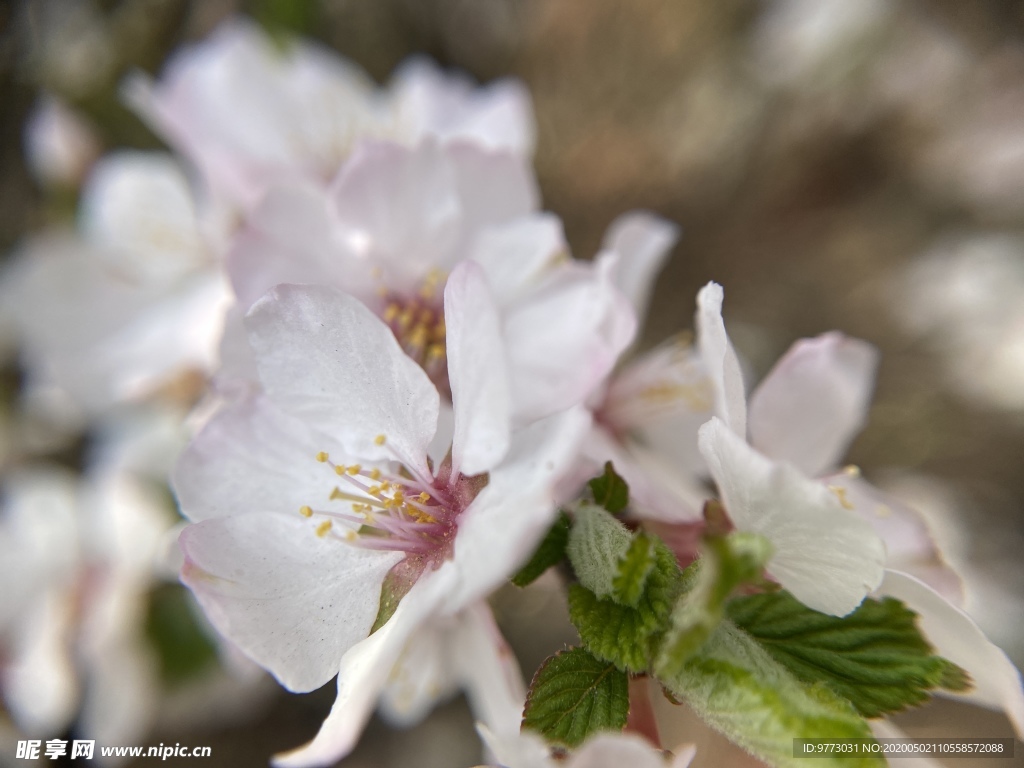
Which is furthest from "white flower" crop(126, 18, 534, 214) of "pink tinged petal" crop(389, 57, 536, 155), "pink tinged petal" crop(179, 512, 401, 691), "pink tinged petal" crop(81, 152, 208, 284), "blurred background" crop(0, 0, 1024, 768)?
"blurred background" crop(0, 0, 1024, 768)

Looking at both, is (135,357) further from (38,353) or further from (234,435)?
(234,435)

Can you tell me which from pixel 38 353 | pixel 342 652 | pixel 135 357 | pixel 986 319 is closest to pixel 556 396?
pixel 342 652

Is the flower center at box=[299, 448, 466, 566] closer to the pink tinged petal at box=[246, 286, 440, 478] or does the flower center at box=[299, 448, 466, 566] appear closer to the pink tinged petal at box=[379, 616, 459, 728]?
the pink tinged petal at box=[246, 286, 440, 478]

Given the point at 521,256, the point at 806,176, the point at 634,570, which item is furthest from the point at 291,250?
the point at 806,176

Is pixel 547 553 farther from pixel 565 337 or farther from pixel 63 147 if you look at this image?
pixel 63 147

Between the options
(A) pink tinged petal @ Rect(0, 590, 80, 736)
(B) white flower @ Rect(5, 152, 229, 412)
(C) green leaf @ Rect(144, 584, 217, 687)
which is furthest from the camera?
(C) green leaf @ Rect(144, 584, 217, 687)

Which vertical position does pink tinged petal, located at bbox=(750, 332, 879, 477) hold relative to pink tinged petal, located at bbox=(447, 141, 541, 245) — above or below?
below

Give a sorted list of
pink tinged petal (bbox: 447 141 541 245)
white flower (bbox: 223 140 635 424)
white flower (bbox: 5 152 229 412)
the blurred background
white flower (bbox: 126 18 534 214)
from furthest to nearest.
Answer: the blurred background, white flower (bbox: 5 152 229 412), white flower (bbox: 126 18 534 214), pink tinged petal (bbox: 447 141 541 245), white flower (bbox: 223 140 635 424)
